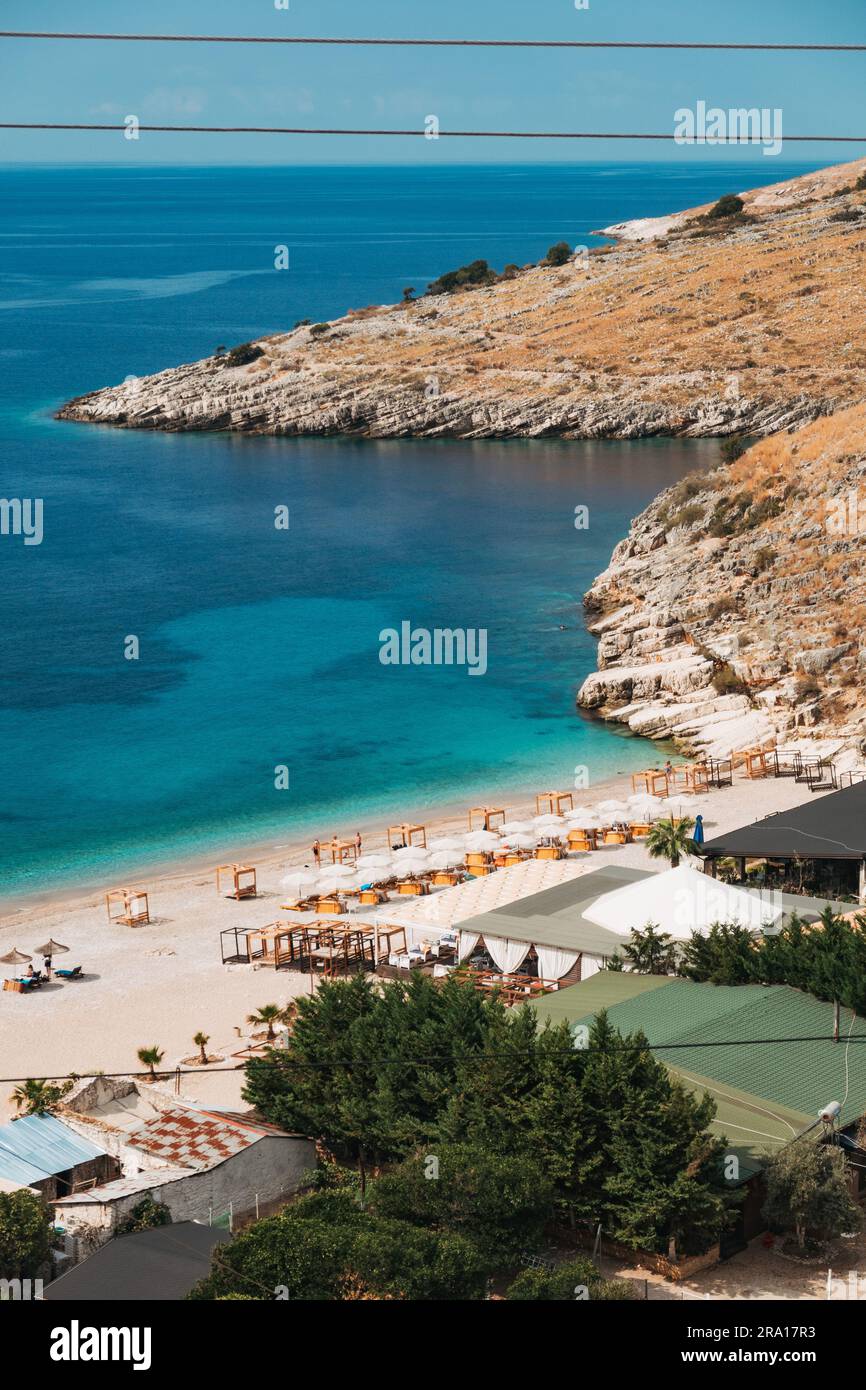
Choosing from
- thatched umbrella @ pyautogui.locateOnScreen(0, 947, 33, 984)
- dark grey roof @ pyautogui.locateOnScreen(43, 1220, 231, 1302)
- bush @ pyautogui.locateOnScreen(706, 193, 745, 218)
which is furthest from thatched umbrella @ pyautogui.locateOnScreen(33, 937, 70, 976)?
bush @ pyautogui.locateOnScreen(706, 193, 745, 218)

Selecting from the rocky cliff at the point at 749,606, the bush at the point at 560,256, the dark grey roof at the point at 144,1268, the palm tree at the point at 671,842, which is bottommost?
the dark grey roof at the point at 144,1268

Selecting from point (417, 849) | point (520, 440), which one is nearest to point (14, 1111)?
point (417, 849)

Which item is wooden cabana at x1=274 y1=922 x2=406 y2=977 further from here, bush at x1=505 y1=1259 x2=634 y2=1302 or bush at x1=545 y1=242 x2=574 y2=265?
bush at x1=545 y1=242 x2=574 y2=265

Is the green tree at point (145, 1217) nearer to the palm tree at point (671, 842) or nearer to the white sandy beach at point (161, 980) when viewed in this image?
the white sandy beach at point (161, 980)

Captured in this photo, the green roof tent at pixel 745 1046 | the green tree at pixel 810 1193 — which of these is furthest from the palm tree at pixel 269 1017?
the green tree at pixel 810 1193

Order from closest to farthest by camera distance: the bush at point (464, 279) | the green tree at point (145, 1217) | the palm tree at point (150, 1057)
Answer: the green tree at point (145, 1217) → the palm tree at point (150, 1057) → the bush at point (464, 279)

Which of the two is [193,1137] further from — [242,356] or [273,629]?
Answer: [242,356]

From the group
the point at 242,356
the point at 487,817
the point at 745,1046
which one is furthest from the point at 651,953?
the point at 242,356
